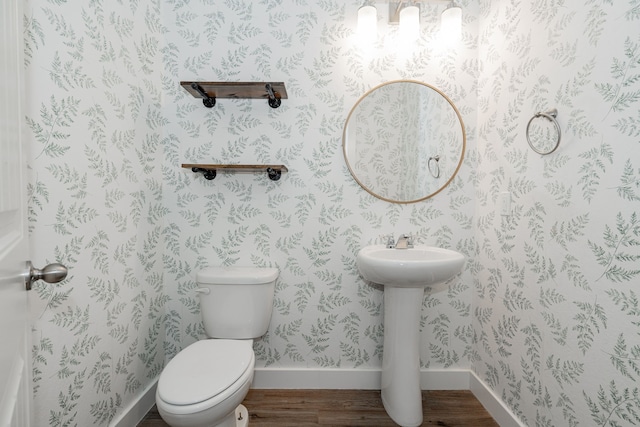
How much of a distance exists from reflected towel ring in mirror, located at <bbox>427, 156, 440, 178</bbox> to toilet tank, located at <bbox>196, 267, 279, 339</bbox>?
1045mm

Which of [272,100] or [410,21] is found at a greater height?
[410,21]

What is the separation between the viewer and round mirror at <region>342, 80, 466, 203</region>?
5.86 ft

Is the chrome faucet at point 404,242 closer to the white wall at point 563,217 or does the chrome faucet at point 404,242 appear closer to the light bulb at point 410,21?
the white wall at point 563,217

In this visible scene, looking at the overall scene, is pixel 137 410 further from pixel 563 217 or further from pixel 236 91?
pixel 563 217

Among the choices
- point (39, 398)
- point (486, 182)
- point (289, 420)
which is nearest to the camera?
point (39, 398)

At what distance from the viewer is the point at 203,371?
1.24 meters

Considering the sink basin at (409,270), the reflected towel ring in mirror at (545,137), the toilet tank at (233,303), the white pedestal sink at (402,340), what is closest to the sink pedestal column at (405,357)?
the white pedestal sink at (402,340)

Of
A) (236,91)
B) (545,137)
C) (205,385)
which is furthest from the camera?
(236,91)

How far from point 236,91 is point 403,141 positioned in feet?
3.00

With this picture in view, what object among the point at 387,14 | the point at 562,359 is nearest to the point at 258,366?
the point at 562,359

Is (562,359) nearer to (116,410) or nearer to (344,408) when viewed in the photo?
(344,408)

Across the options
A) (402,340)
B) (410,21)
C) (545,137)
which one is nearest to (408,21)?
(410,21)

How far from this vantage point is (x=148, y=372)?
1.69 meters

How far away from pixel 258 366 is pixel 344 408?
521 millimetres
